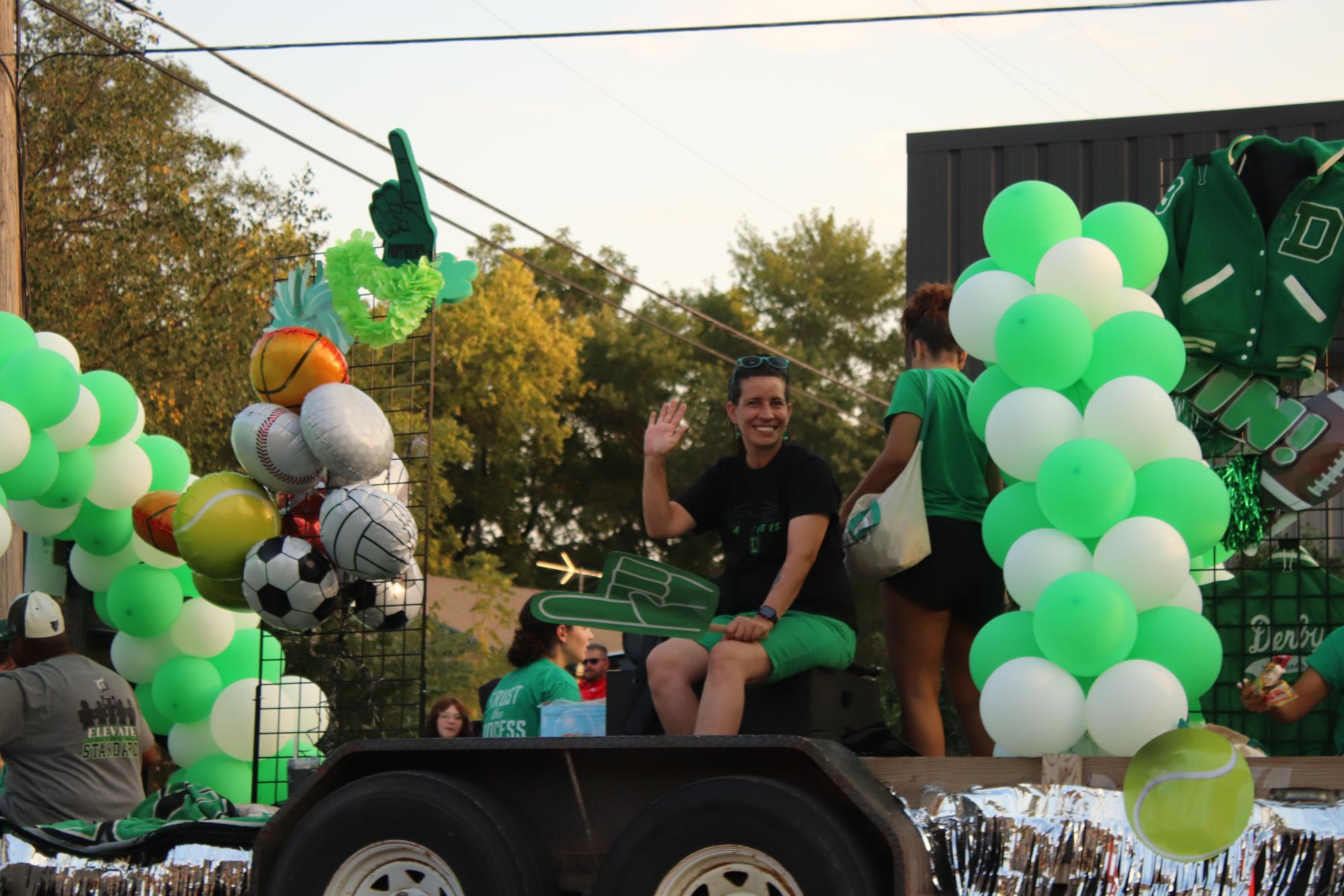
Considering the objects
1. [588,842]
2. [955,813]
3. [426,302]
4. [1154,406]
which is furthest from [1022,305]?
[426,302]

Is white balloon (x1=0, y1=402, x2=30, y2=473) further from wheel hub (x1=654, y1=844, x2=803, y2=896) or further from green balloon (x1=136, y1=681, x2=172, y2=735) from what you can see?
wheel hub (x1=654, y1=844, x2=803, y2=896)

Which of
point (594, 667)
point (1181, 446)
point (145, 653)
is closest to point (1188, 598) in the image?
point (1181, 446)

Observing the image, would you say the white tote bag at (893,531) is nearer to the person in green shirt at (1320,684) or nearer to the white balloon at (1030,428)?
the white balloon at (1030,428)

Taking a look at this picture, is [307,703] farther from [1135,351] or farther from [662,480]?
[1135,351]

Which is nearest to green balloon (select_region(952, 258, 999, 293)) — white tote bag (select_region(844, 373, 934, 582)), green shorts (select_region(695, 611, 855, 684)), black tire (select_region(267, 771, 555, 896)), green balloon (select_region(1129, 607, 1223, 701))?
white tote bag (select_region(844, 373, 934, 582))

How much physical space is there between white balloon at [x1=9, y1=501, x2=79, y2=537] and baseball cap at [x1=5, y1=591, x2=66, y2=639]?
173 centimetres

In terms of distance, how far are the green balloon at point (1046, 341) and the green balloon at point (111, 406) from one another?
5.05 meters

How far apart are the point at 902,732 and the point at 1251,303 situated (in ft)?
6.38

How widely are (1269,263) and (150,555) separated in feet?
18.7

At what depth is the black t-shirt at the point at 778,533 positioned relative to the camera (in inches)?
196

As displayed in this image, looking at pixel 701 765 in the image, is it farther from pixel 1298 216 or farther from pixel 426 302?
pixel 426 302

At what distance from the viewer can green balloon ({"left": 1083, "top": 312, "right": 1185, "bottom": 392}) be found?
15.3ft

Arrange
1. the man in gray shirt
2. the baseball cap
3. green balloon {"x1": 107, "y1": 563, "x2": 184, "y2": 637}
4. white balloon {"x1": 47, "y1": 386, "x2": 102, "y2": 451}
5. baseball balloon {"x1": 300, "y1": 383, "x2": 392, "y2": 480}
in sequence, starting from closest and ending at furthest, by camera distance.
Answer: the man in gray shirt, the baseball cap, baseball balloon {"x1": 300, "y1": 383, "x2": 392, "y2": 480}, white balloon {"x1": 47, "y1": 386, "x2": 102, "y2": 451}, green balloon {"x1": 107, "y1": 563, "x2": 184, "y2": 637}

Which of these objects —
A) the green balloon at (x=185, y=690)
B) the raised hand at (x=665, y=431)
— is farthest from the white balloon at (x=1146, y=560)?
the green balloon at (x=185, y=690)
